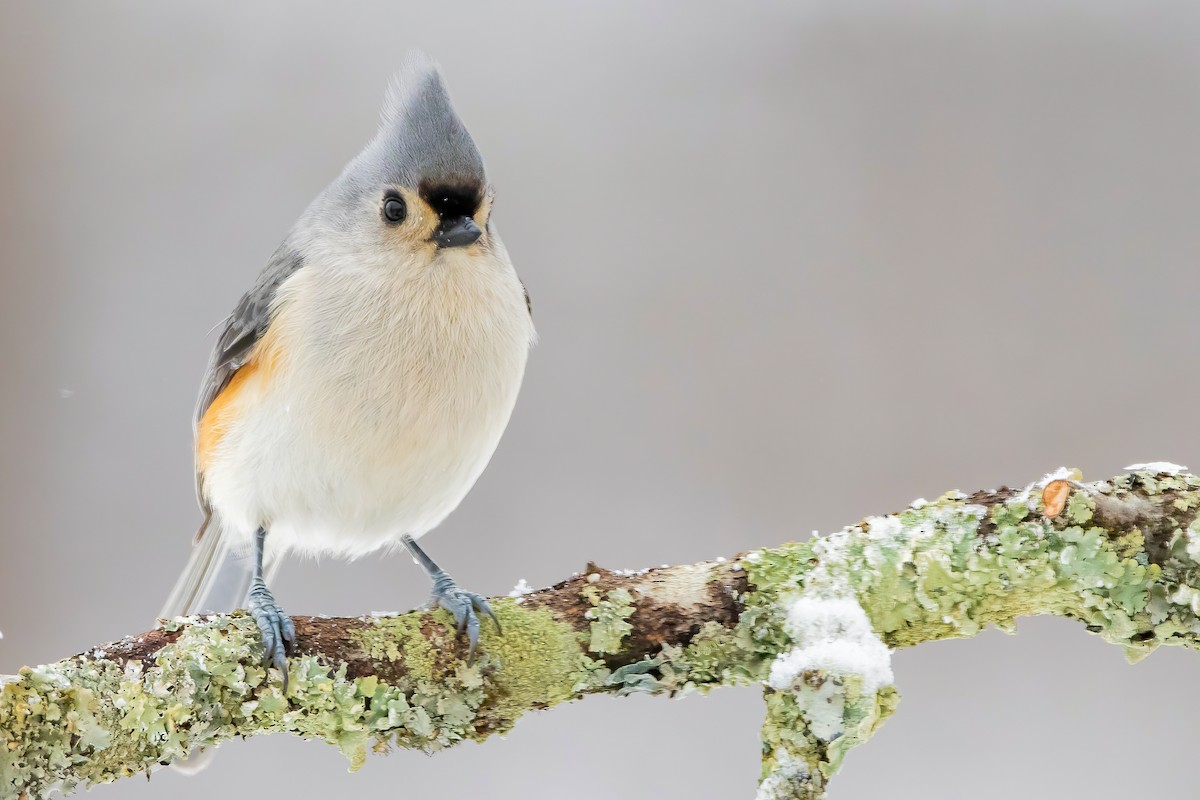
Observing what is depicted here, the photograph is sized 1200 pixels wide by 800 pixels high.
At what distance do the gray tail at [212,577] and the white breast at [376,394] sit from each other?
30cm

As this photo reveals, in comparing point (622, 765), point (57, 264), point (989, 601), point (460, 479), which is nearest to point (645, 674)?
point (989, 601)

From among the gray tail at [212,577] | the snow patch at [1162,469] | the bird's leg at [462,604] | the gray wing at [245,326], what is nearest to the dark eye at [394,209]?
the gray wing at [245,326]

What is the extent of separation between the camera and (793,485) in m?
3.06

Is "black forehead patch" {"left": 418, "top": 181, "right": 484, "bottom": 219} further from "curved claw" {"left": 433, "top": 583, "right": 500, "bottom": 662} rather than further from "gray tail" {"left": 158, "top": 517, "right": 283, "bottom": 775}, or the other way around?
"gray tail" {"left": 158, "top": 517, "right": 283, "bottom": 775}

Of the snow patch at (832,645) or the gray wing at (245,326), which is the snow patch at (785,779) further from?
the gray wing at (245,326)

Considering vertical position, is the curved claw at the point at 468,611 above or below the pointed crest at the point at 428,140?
below

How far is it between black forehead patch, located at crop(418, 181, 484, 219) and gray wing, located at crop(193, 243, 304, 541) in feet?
0.97

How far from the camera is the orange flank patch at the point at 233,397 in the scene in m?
1.74

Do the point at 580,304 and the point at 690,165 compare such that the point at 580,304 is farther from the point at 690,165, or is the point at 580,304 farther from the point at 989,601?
the point at 989,601

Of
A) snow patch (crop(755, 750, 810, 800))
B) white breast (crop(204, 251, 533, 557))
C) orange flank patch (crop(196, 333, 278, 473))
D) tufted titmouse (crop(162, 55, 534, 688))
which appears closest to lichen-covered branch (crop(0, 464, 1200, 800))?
snow patch (crop(755, 750, 810, 800))

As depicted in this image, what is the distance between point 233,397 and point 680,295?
1809mm

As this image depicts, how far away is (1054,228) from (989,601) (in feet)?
7.80

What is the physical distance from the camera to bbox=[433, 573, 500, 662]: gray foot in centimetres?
135

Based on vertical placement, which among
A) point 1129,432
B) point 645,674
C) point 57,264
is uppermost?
point 57,264
